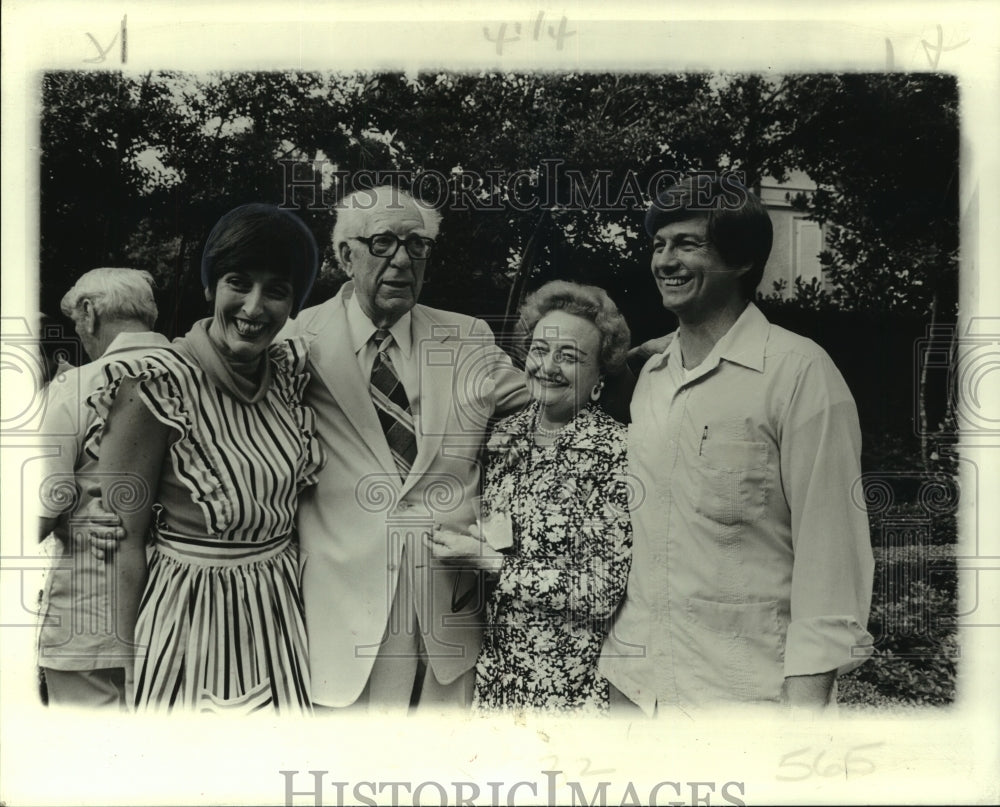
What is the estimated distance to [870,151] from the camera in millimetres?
4438

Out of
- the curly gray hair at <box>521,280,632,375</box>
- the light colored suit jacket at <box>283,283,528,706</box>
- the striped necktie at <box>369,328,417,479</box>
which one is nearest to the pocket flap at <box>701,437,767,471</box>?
the curly gray hair at <box>521,280,632,375</box>

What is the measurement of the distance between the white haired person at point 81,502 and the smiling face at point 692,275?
2.10 metres

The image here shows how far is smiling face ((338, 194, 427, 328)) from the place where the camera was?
437cm

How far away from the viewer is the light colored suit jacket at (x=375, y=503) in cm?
433

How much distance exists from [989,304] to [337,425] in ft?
9.26

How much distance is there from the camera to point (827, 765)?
441cm

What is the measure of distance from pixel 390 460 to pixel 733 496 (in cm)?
141

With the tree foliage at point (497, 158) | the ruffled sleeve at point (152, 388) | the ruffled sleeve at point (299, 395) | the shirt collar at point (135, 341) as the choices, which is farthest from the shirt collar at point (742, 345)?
the shirt collar at point (135, 341)

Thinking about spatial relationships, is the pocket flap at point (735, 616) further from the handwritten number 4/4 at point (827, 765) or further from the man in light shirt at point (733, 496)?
the handwritten number 4/4 at point (827, 765)

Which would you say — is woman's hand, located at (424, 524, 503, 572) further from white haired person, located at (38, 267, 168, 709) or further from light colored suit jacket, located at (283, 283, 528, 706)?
white haired person, located at (38, 267, 168, 709)

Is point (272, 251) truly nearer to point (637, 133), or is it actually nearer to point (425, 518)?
point (425, 518)

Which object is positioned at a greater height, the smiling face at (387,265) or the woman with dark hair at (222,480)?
the smiling face at (387,265)

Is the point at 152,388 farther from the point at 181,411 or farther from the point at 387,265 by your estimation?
the point at 387,265

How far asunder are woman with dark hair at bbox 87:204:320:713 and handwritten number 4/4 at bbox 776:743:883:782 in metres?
2.05
